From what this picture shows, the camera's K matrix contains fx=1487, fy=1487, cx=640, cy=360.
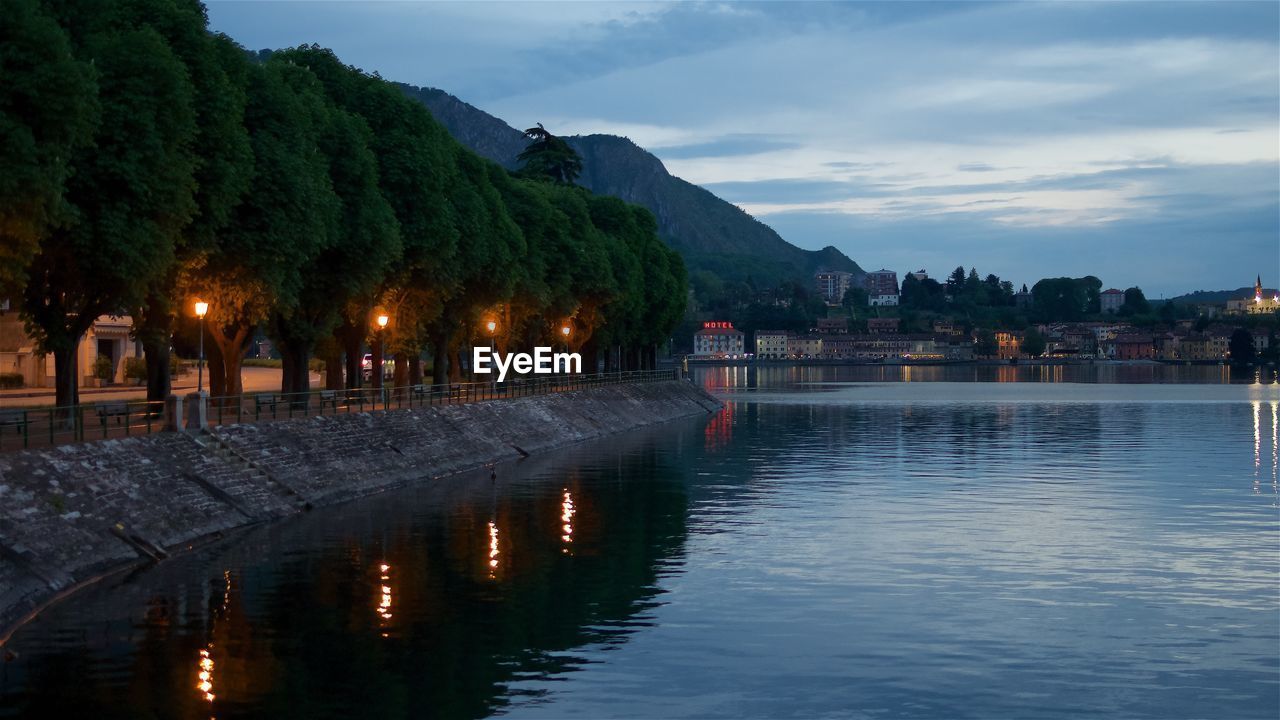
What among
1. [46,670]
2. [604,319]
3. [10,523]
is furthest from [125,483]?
[604,319]

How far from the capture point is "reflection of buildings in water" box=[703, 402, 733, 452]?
300 ft

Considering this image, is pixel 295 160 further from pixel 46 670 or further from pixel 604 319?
pixel 604 319

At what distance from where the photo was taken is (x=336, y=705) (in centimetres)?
2441

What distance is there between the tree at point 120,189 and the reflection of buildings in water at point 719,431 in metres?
43.6

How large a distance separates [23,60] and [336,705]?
76.2ft

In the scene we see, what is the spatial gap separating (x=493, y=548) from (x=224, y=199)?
18294 millimetres

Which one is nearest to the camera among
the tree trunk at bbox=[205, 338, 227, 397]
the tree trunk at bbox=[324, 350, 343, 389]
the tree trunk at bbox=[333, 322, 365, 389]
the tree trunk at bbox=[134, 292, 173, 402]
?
the tree trunk at bbox=[134, 292, 173, 402]

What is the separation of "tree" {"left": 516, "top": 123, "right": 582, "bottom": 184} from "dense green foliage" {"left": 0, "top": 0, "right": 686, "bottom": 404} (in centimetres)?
4323

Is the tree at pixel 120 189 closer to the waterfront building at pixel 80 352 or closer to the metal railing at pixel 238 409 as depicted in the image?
the metal railing at pixel 238 409

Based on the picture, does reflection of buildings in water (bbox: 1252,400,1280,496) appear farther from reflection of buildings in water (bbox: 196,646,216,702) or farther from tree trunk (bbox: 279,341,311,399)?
reflection of buildings in water (bbox: 196,646,216,702)

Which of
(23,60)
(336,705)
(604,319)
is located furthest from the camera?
(604,319)

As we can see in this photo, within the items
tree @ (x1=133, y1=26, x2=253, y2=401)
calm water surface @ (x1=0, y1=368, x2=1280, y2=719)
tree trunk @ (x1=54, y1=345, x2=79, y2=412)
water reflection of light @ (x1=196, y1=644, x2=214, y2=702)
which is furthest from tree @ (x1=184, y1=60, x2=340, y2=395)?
water reflection of light @ (x1=196, y1=644, x2=214, y2=702)

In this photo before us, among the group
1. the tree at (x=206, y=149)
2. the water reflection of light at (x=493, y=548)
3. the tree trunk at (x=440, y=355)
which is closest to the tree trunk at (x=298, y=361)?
the tree at (x=206, y=149)

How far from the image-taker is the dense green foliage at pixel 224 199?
4050 cm
